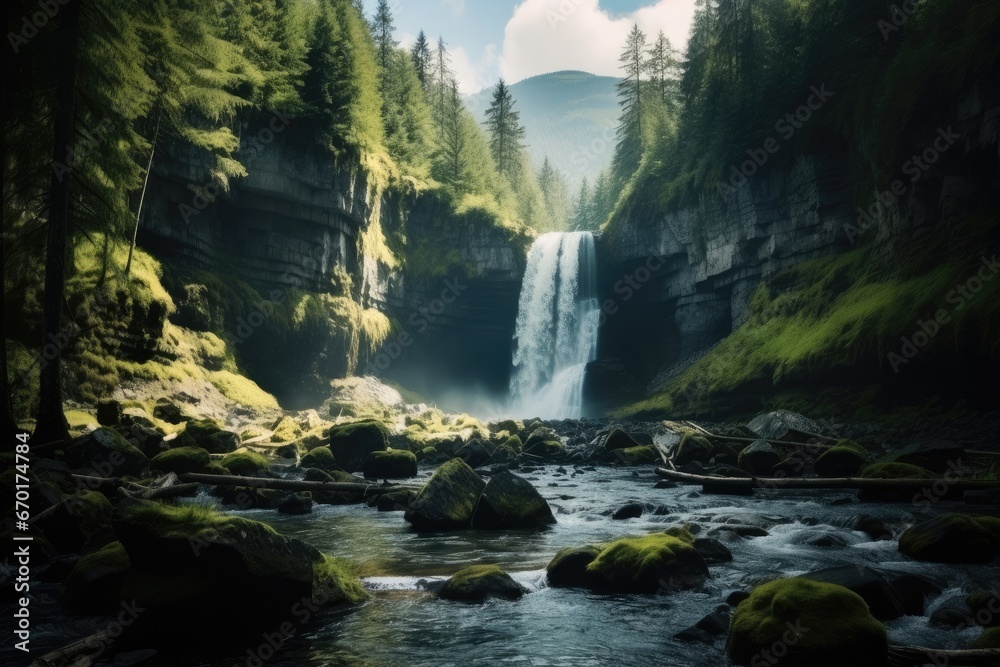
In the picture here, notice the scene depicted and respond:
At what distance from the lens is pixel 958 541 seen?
721cm

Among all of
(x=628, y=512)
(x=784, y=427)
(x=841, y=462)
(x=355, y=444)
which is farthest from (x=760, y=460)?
(x=355, y=444)

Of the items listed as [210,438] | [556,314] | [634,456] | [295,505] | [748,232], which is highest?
[748,232]

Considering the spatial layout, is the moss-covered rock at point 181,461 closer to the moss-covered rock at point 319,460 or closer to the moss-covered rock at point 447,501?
the moss-covered rock at point 319,460

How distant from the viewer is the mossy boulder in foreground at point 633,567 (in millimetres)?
6527

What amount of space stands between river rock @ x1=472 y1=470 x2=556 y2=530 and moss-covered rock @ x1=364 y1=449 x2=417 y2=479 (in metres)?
5.97

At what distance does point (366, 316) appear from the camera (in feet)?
127

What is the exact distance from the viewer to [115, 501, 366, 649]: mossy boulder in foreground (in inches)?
189

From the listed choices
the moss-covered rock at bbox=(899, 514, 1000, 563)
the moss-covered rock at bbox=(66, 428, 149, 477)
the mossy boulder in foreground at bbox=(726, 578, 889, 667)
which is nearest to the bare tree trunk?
the moss-covered rock at bbox=(66, 428, 149, 477)

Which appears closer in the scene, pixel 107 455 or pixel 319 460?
pixel 107 455

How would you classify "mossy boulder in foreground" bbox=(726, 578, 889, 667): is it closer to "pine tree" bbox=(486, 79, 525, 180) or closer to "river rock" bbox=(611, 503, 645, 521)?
"river rock" bbox=(611, 503, 645, 521)

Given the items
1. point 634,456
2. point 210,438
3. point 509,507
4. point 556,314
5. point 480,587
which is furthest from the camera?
point 556,314

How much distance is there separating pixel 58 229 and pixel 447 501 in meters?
10.2

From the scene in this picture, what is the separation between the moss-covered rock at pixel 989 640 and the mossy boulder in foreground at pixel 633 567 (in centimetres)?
276

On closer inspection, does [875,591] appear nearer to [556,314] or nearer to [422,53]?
[556,314]
